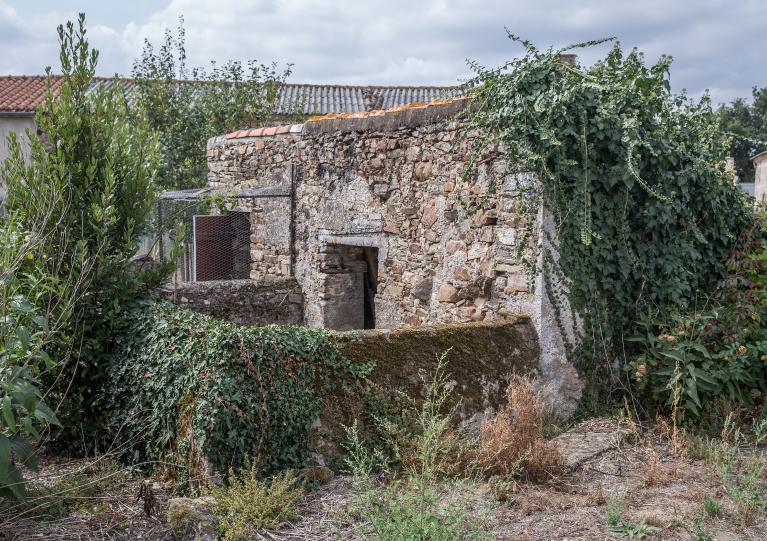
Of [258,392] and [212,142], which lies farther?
[212,142]

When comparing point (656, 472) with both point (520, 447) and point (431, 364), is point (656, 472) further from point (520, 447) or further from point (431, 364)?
point (431, 364)

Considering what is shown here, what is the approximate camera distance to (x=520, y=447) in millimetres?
4617

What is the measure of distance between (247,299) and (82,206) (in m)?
3.54

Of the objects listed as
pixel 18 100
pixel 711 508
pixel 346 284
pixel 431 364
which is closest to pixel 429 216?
pixel 431 364

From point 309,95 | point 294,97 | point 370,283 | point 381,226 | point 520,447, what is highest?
point 294,97

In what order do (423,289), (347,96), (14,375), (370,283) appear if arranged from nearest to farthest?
(14,375) < (423,289) < (370,283) < (347,96)

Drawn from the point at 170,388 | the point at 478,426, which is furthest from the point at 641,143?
the point at 170,388

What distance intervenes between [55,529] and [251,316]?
523 cm

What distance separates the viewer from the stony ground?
12.5ft

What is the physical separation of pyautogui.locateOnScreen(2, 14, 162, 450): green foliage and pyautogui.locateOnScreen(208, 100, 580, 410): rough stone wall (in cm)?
231

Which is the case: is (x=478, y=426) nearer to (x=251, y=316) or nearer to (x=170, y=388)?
(x=170, y=388)

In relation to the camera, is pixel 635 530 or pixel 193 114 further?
pixel 193 114

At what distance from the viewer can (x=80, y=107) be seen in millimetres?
5801

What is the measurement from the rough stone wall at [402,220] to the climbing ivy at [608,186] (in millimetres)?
204
